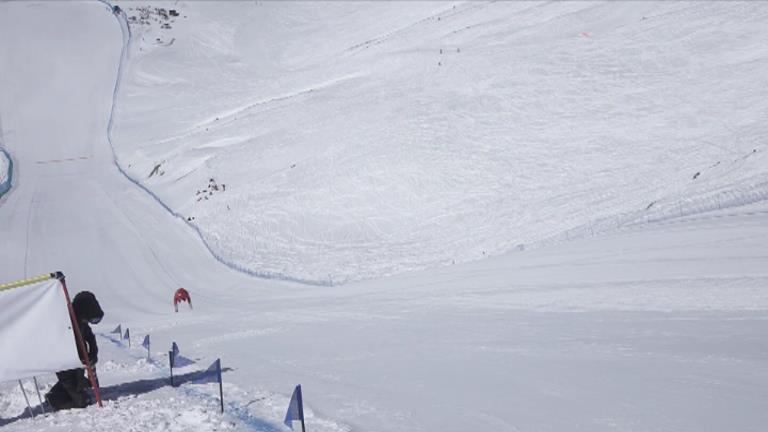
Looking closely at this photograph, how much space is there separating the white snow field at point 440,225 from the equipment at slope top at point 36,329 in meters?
0.59

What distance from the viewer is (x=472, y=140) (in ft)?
97.1

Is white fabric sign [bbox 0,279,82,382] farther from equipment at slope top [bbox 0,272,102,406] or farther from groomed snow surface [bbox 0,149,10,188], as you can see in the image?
groomed snow surface [bbox 0,149,10,188]

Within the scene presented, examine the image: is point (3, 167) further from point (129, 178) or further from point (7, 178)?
point (129, 178)

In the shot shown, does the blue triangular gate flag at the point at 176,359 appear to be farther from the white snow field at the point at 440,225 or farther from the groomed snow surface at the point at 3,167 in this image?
the groomed snow surface at the point at 3,167

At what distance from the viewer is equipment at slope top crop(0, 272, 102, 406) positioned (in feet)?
24.4

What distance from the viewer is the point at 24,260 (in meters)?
27.3

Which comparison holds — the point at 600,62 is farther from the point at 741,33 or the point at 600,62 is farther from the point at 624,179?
the point at 624,179

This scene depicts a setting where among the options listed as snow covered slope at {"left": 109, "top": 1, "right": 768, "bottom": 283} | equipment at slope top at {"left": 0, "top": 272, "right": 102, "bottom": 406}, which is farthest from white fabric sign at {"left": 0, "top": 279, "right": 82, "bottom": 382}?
snow covered slope at {"left": 109, "top": 1, "right": 768, "bottom": 283}

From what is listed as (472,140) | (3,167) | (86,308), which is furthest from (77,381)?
(3,167)

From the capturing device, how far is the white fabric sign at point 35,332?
7432mm

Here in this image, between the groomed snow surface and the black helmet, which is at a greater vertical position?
the groomed snow surface

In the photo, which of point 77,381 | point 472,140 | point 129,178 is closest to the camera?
point 77,381

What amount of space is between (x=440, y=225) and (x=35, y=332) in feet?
57.0

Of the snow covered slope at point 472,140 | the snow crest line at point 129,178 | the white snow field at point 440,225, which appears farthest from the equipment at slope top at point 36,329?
the snow covered slope at point 472,140
